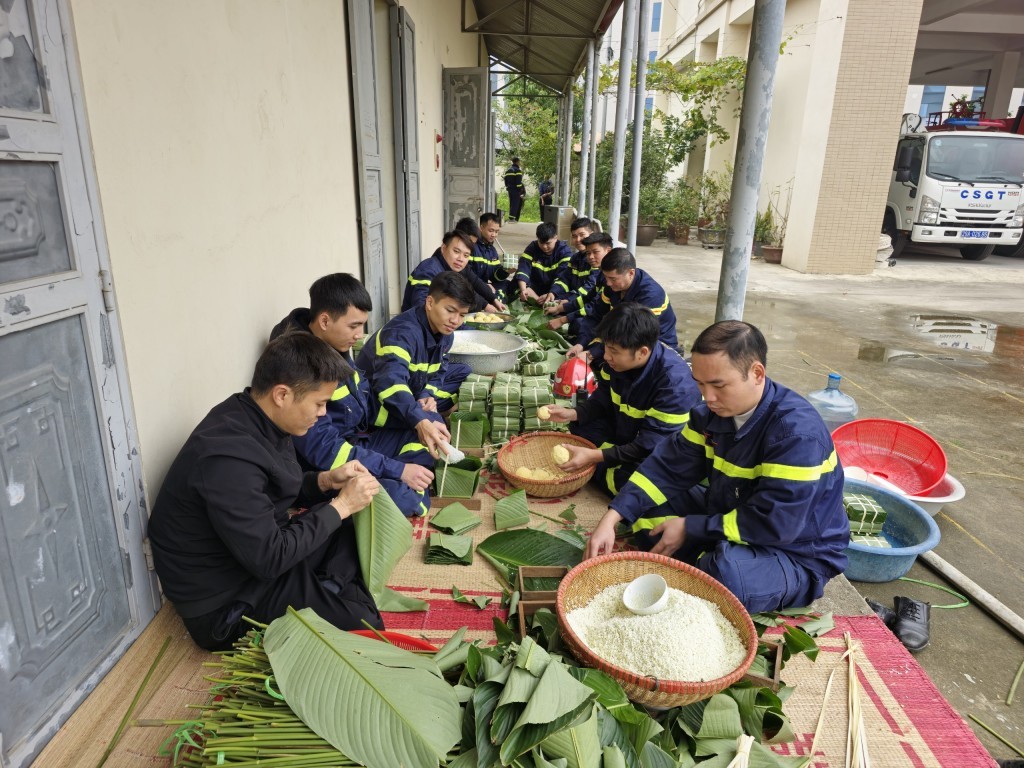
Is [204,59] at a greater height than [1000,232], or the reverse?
[204,59]

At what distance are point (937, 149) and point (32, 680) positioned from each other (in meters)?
15.9

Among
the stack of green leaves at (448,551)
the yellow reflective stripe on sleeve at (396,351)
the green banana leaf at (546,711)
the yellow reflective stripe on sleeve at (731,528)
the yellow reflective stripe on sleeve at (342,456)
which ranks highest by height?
the yellow reflective stripe on sleeve at (396,351)

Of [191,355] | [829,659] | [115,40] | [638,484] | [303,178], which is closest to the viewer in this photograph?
[115,40]

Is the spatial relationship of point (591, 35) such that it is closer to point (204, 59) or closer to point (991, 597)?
point (204, 59)

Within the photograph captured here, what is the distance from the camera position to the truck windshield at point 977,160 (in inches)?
512

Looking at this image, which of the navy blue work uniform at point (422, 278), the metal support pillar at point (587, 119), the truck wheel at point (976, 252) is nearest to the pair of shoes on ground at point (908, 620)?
the navy blue work uniform at point (422, 278)

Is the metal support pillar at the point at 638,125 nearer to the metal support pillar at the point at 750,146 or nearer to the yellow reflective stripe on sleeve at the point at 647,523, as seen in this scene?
the metal support pillar at the point at 750,146

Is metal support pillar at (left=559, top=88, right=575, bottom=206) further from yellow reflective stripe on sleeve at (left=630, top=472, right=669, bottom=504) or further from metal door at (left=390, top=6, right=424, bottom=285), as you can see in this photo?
yellow reflective stripe on sleeve at (left=630, top=472, right=669, bottom=504)

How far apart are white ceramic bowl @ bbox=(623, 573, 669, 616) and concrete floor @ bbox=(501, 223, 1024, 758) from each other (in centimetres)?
121

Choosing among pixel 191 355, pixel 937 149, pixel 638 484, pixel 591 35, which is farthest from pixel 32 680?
pixel 937 149

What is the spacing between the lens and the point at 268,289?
3361mm

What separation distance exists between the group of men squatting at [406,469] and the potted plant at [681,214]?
564 inches

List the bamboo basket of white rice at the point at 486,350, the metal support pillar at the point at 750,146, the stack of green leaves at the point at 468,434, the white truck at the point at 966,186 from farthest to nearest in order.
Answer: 1. the white truck at the point at 966,186
2. the bamboo basket of white rice at the point at 486,350
3. the stack of green leaves at the point at 468,434
4. the metal support pillar at the point at 750,146

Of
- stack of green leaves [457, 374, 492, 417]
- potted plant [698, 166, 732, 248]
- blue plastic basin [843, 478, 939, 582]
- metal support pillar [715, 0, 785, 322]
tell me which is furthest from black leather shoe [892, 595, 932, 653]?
potted plant [698, 166, 732, 248]
